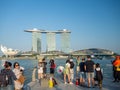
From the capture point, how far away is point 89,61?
14.3 meters

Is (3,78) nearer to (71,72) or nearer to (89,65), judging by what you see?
(89,65)

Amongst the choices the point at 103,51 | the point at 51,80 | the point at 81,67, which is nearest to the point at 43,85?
the point at 51,80

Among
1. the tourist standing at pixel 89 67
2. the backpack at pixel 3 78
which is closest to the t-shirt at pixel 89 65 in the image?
the tourist standing at pixel 89 67

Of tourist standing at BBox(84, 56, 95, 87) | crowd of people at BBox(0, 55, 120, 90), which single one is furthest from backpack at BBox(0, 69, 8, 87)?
tourist standing at BBox(84, 56, 95, 87)

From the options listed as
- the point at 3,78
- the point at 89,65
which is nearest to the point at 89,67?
the point at 89,65

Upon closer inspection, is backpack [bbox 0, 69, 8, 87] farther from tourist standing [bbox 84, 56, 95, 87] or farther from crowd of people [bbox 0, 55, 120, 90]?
tourist standing [bbox 84, 56, 95, 87]

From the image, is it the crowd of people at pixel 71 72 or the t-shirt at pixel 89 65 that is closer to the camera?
the crowd of people at pixel 71 72

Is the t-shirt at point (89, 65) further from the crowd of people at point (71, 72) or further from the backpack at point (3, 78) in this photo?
the backpack at point (3, 78)

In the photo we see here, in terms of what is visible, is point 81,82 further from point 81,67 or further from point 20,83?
point 20,83

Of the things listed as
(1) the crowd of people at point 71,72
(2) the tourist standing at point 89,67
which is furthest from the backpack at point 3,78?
Answer: (2) the tourist standing at point 89,67

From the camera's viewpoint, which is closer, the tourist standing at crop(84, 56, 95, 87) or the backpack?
the backpack

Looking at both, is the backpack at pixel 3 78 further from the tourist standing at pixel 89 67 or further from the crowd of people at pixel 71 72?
the tourist standing at pixel 89 67

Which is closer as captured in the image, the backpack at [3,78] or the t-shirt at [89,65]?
the backpack at [3,78]

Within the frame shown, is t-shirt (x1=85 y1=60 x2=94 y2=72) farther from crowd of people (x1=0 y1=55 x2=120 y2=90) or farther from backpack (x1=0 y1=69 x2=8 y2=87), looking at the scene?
backpack (x1=0 y1=69 x2=8 y2=87)
